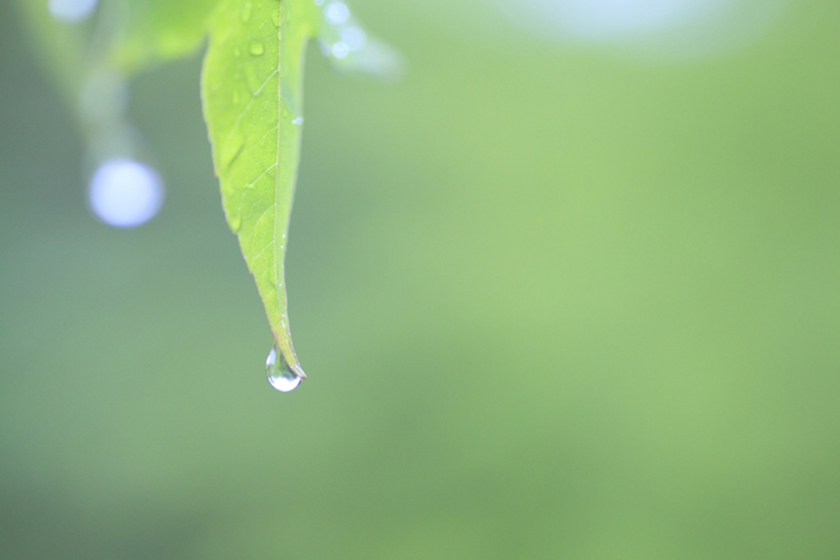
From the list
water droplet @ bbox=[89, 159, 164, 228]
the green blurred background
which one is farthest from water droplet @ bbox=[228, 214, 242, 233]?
the green blurred background

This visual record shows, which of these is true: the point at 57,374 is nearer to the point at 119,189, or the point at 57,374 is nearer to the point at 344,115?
the point at 344,115

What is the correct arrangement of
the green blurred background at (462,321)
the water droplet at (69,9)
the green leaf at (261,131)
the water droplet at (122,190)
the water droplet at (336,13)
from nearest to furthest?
1. the green leaf at (261,131)
2. the water droplet at (336,13)
3. the water droplet at (69,9)
4. the water droplet at (122,190)
5. the green blurred background at (462,321)

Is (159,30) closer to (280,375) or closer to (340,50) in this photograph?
(340,50)

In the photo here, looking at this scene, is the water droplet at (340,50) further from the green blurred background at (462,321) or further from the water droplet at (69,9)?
the green blurred background at (462,321)

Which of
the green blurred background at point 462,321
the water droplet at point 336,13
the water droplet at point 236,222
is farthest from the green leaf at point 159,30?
the green blurred background at point 462,321

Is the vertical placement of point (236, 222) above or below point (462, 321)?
above

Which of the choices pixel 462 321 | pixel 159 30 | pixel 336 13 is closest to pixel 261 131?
pixel 336 13

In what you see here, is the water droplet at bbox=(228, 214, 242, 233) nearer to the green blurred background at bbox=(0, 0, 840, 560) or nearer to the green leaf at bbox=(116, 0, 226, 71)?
the green leaf at bbox=(116, 0, 226, 71)
